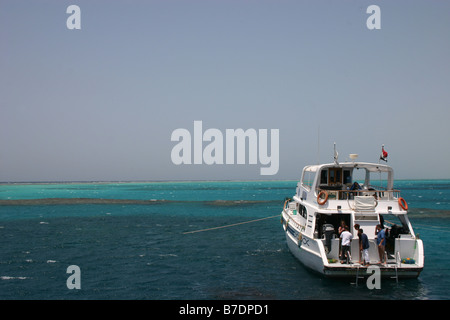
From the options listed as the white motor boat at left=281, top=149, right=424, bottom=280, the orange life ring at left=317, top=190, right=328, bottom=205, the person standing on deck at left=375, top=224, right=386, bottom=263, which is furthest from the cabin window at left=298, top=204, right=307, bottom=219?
the person standing on deck at left=375, top=224, right=386, bottom=263

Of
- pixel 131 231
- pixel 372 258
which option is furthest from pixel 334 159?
pixel 131 231

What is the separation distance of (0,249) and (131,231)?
41.4 ft

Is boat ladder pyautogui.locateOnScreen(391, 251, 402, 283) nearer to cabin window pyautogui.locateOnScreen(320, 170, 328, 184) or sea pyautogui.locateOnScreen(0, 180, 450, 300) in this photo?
sea pyautogui.locateOnScreen(0, 180, 450, 300)

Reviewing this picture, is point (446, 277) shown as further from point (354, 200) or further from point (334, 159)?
point (334, 159)

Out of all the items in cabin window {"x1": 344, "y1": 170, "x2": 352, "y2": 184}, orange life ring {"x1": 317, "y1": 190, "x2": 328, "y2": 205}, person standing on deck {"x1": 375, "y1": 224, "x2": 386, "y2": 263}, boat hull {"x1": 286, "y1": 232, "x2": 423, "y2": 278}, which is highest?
cabin window {"x1": 344, "y1": 170, "x2": 352, "y2": 184}

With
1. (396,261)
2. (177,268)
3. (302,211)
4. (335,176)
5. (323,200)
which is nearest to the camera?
(396,261)

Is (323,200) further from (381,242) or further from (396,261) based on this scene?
(396,261)

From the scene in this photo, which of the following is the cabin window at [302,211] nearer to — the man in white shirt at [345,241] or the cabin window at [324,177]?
the cabin window at [324,177]

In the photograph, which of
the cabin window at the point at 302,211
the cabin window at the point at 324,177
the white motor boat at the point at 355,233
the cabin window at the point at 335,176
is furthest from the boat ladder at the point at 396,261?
the cabin window at the point at 324,177

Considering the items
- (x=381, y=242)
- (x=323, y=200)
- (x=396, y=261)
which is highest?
(x=323, y=200)

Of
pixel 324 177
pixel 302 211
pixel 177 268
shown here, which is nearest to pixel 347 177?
pixel 324 177

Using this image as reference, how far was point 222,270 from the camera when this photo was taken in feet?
70.4

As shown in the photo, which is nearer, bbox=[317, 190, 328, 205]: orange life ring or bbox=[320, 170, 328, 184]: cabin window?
bbox=[317, 190, 328, 205]: orange life ring

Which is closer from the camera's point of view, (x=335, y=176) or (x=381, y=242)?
(x=381, y=242)
